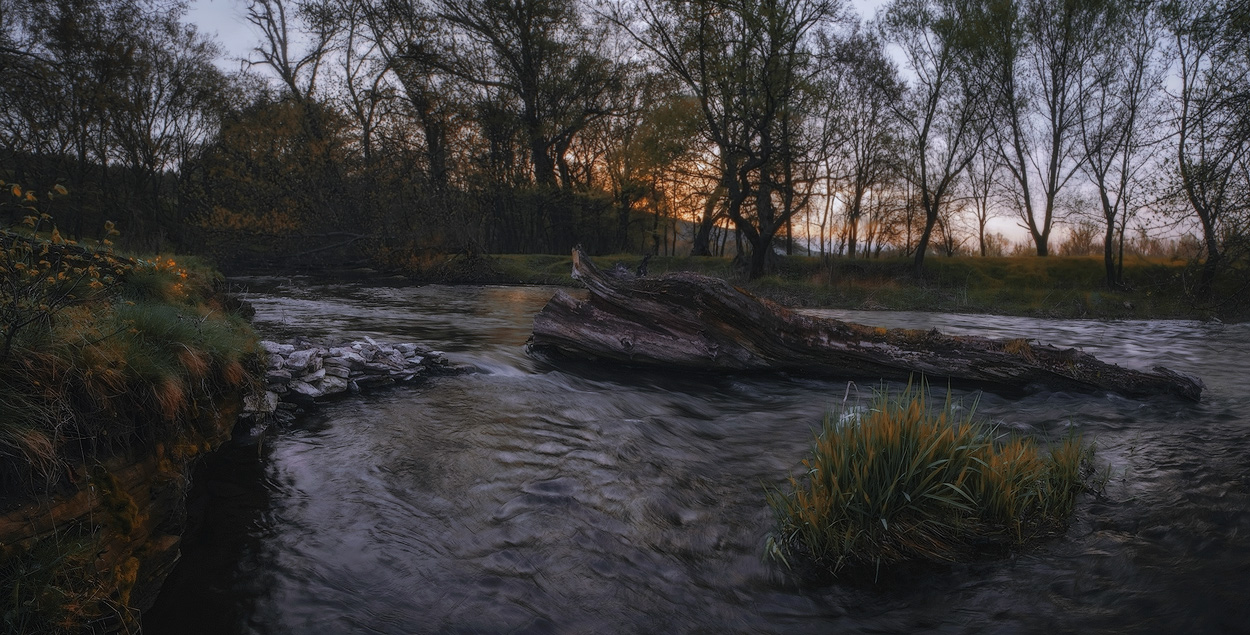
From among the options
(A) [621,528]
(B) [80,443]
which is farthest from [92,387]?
(A) [621,528]

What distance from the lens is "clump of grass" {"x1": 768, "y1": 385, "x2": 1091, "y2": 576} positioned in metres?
3.55

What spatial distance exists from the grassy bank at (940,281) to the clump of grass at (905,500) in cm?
1392

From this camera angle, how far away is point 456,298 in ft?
59.2

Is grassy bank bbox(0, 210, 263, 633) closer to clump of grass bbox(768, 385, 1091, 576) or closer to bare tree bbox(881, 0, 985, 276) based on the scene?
clump of grass bbox(768, 385, 1091, 576)

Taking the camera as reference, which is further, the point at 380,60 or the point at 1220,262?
the point at 380,60

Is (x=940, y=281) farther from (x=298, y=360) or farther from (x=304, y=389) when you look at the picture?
(x=304, y=389)

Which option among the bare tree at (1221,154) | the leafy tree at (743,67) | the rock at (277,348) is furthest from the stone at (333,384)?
the leafy tree at (743,67)

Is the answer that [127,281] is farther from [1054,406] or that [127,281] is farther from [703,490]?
[1054,406]

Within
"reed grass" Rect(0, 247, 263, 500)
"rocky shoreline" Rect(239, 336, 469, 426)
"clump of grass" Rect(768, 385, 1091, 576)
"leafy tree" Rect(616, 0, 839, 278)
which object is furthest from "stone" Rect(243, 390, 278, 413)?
"leafy tree" Rect(616, 0, 839, 278)

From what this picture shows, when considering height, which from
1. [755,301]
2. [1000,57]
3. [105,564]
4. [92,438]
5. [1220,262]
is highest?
[1000,57]

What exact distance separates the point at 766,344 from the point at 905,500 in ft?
14.2

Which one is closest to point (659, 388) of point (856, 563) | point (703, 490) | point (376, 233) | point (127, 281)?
point (703, 490)

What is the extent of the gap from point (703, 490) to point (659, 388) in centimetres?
298

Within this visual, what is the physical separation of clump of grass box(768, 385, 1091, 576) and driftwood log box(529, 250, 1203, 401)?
145 inches
